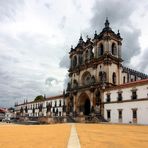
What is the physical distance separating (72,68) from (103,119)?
2149 cm

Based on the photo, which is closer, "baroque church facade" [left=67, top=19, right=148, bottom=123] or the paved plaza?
the paved plaza

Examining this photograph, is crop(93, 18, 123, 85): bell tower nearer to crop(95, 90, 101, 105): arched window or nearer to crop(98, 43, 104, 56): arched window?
crop(98, 43, 104, 56): arched window

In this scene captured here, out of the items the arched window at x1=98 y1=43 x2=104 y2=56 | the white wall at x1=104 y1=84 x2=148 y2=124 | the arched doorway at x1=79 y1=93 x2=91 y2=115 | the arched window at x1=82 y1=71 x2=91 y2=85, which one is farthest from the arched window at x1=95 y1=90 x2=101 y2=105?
the arched window at x1=98 y1=43 x2=104 y2=56

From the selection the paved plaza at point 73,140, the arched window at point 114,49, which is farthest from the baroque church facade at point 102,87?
the paved plaza at point 73,140

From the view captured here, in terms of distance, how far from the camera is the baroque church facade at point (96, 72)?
50.3m

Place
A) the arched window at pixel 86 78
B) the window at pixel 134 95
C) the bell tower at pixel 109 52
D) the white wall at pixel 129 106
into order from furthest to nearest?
the arched window at pixel 86 78 → the bell tower at pixel 109 52 → the window at pixel 134 95 → the white wall at pixel 129 106

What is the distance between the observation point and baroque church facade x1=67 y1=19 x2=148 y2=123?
50.3 meters

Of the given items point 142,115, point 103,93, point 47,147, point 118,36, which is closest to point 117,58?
point 118,36

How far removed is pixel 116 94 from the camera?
44125mm

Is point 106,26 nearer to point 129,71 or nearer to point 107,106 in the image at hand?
point 129,71

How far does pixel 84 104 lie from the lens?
56.9 metres

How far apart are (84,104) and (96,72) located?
9642 mm

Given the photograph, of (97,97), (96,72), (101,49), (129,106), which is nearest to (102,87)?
(97,97)

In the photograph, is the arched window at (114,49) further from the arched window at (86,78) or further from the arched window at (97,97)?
the arched window at (97,97)
